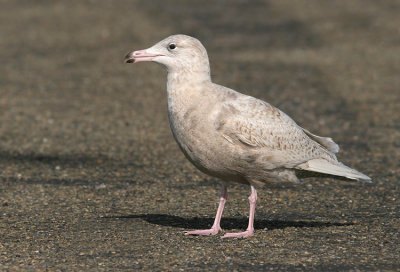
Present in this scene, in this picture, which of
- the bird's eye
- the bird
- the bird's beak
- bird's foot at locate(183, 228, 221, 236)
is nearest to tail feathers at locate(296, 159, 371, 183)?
the bird

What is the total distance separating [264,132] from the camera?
6.93 m

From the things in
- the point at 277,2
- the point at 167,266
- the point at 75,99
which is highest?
the point at 277,2

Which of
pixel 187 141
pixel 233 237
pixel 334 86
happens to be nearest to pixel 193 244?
pixel 233 237

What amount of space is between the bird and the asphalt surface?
633 millimetres

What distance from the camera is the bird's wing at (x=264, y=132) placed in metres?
6.76

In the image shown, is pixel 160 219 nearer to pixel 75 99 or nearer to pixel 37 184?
pixel 37 184

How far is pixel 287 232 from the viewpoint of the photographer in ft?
23.3

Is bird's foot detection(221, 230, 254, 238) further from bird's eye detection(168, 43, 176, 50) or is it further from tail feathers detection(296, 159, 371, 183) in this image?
bird's eye detection(168, 43, 176, 50)

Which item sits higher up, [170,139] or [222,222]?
[170,139]

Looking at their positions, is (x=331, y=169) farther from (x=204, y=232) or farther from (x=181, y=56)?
(x=181, y=56)

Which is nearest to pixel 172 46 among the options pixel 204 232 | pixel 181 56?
pixel 181 56

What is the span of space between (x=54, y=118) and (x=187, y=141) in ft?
20.9

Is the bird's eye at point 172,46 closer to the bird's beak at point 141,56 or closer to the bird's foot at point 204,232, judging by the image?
the bird's beak at point 141,56

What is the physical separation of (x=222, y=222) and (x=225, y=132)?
1.32 m
